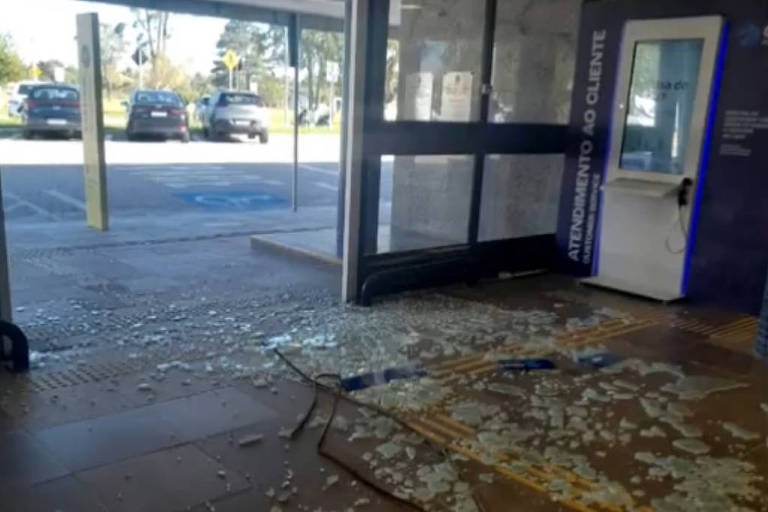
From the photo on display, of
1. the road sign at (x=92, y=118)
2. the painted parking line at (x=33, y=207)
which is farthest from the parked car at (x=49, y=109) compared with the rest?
the road sign at (x=92, y=118)

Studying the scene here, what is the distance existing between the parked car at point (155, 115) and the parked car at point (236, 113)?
115 centimetres

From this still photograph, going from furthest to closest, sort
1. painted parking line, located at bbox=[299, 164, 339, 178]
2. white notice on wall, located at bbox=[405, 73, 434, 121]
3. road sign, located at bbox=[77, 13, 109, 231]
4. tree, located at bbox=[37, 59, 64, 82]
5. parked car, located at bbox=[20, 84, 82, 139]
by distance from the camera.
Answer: tree, located at bbox=[37, 59, 64, 82], parked car, located at bbox=[20, 84, 82, 139], painted parking line, located at bbox=[299, 164, 339, 178], road sign, located at bbox=[77, 13, 109, 231], white notice on wall, located at bbox=[405, 73, 434, 121]

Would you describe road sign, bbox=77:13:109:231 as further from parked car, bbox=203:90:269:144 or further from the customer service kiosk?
parked car, bbox=203:90:269:144

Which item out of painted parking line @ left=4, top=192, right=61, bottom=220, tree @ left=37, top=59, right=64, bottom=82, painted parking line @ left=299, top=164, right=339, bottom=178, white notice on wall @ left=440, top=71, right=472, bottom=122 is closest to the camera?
white notice on wall @ left=440, top=71, right=472, bottom=122

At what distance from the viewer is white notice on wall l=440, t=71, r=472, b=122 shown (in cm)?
584

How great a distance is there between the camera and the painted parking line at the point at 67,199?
980 centimetres

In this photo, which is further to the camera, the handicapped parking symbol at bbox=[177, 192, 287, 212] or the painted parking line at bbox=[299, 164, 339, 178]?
the painted parking line at bbox=[299, 164, 339, 178]

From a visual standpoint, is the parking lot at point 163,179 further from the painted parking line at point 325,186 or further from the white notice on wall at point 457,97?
the white notice on wall at point 457,97

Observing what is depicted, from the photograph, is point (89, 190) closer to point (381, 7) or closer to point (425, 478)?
point (381, 7)

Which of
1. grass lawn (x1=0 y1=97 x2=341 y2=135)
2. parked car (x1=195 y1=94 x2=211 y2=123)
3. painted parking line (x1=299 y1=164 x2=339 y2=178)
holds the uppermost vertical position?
parked car (x1=195 y1=94 x2=211 y2=123)

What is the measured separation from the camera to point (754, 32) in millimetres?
5230

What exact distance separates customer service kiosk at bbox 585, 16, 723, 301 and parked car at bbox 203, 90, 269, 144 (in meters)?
16.2

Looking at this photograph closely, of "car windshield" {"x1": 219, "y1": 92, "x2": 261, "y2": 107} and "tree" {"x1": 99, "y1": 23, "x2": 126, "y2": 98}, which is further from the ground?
"tree" {"x1": 99, "y1": 23, "x2": 126, "y2": 98}

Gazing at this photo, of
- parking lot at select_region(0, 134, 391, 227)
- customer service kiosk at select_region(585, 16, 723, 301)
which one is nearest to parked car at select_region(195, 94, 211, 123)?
parking lot at select_region(0, 134, 391, 227)
